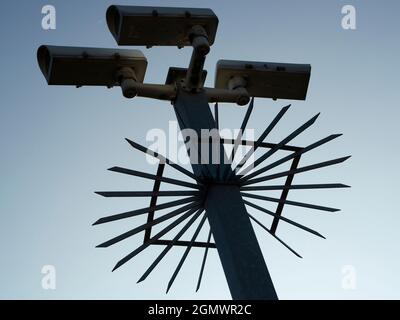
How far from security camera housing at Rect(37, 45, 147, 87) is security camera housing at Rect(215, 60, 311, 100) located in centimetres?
192

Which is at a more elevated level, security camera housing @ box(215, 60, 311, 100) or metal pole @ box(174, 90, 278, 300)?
security camera housing @ box(215, 60, 311, 100)

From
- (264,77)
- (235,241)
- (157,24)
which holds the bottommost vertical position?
(235,241)

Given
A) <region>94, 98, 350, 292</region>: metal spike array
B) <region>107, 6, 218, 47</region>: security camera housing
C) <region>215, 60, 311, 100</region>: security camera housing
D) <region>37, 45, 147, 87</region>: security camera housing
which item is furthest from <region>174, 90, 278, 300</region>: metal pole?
<region>215, 60, 311, 100</region>: security camera housing

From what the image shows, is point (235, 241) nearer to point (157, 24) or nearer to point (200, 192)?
point (200, 192)

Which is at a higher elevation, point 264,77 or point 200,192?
point 264,77

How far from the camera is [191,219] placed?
45.3 feet

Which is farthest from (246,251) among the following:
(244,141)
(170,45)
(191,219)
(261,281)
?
(170,45)

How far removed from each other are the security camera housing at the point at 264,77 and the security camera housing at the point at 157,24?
1384mm

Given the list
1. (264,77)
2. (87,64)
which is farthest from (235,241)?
(264,77)

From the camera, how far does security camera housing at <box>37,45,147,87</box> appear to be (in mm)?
16266

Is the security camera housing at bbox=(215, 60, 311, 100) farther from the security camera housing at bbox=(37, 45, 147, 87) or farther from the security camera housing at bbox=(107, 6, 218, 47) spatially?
the security camera housing at bbox=(37, 45, 147, 87)

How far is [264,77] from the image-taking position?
17.7 metres

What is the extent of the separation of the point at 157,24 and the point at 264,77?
9.85ft

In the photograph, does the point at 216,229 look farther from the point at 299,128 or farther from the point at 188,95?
the point at 188,95
